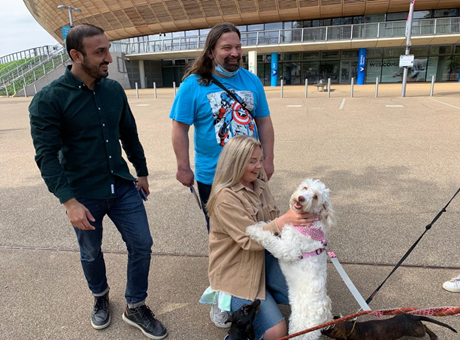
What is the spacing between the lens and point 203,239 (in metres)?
3.87

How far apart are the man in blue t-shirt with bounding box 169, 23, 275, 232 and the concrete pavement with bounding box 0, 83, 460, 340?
3.53 feet

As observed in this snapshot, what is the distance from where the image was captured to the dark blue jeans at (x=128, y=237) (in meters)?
2.45

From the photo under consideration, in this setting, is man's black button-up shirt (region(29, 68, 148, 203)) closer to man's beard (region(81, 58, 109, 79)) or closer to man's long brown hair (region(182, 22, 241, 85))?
man's beard (region(81, 58, 109, 79))

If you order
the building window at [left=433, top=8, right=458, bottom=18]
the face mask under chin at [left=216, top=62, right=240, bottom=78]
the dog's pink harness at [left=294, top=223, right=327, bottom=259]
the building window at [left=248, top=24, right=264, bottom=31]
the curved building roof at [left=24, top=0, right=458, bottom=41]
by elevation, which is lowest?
the dog's pink harness at [left=294, top=223, right=327, bottom=259]

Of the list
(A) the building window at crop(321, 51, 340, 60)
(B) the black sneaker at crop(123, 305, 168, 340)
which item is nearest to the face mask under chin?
(B) the black sneaker at crop(123, 305, 168, 340)

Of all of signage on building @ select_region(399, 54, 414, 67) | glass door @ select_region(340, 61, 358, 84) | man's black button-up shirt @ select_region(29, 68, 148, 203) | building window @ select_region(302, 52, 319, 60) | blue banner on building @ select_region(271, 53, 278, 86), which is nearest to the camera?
man's black button-up shirt @ select_region(29, 68, 148, 203)

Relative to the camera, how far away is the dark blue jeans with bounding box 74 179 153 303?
8.05 feet

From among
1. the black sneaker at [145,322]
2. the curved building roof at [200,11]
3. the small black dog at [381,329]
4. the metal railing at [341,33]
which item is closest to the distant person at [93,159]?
the black sneaker at [145,322]

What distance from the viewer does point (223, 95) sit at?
280 cm

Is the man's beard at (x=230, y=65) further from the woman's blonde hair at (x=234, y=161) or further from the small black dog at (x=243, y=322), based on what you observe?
the small black dog at (x=243, y=322)

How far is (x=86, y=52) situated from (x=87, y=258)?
1.42 metres

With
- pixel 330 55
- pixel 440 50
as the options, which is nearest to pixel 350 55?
pixel 330 55

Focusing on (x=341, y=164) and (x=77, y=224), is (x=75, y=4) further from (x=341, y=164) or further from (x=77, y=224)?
(x=77, y=224)

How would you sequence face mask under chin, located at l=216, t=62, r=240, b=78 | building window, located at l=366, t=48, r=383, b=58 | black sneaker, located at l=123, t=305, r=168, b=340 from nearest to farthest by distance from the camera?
black sneaker, located at l=123, t=305, r=168, b=340 → face mask under chin, located at l=216, t=62, r=240, b=78 → building window, located at l=366, t=48, r=383, b=58
